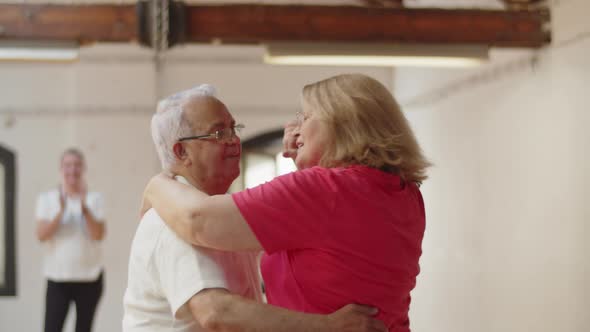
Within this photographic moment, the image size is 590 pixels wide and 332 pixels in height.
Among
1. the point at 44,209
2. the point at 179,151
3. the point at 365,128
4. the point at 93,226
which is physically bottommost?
the point at 93,226

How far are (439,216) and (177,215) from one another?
511cm

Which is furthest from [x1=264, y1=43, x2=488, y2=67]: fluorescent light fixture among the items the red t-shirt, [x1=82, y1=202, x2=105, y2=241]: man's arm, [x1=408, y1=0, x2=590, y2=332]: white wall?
the red t-shirt

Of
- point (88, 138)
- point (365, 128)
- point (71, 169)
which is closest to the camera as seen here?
point (365, 128)

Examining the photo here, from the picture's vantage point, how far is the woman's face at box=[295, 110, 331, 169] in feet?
6.53

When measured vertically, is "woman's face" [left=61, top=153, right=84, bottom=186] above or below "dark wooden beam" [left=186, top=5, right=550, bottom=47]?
below

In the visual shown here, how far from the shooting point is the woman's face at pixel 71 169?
618 cm

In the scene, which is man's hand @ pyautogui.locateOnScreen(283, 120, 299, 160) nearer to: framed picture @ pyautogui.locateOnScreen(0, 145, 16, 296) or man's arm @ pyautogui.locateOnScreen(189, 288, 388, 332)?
man's arm @ pyautogui.locateOnScreen(189, 288, 388, 332)

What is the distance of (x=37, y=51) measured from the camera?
453cm

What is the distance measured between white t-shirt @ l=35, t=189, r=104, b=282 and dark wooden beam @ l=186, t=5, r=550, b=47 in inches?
86.1

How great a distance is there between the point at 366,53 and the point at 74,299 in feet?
10.0

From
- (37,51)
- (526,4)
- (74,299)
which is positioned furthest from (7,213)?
(526,4)

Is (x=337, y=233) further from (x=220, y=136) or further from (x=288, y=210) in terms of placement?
(x=220, y=136)

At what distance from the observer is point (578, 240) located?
427 centimetres

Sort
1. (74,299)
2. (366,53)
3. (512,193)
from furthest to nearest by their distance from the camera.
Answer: (74,299), (512,193), (366,53)
